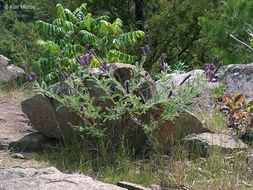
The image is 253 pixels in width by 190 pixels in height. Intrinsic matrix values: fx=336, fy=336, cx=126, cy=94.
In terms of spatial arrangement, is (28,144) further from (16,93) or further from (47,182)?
(16,93)

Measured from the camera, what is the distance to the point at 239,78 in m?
6.07

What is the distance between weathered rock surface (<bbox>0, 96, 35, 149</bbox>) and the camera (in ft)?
15.8

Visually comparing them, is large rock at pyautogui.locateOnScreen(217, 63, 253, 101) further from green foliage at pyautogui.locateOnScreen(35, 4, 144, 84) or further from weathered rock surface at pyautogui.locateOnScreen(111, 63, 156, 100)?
weathered rock surface at pyautogui.locateOnScreen(111, 63, 156, 100)

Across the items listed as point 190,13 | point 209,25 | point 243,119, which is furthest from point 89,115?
point 190,13

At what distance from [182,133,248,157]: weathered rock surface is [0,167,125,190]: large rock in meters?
1.50

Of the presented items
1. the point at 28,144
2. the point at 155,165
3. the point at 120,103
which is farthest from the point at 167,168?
the point at 28,144

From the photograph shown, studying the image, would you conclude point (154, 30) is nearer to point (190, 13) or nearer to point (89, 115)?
point (190, 13)

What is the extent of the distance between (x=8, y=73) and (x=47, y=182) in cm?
734

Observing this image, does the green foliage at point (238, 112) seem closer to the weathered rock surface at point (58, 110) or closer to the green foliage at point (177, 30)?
the weathered rock surface at point (58, 110)

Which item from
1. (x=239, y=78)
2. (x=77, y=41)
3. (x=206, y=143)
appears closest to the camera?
(x=206, y=143)

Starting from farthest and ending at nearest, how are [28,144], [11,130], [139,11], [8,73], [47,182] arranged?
[139,11] → [8,73] → [11,130] → [28,144] → [47,182]

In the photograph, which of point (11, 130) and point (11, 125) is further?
point (11, 125)

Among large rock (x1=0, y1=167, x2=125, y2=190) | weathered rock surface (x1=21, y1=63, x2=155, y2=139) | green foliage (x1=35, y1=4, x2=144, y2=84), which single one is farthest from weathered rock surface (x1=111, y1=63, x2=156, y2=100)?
green foliage (x1=35, y1=4, x2=144, y2=84)

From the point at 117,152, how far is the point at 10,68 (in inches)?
255
